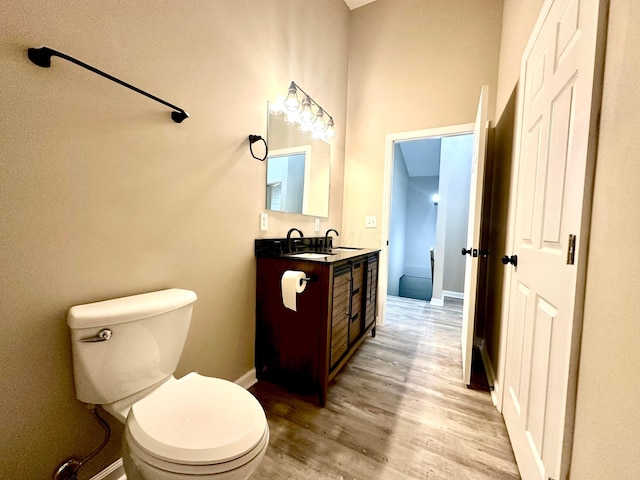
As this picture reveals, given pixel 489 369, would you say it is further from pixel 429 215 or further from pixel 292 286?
pixel 429 215

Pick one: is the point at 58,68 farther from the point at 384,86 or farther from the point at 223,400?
the point at 384,86

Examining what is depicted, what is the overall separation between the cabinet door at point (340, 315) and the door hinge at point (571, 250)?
1.02 meters

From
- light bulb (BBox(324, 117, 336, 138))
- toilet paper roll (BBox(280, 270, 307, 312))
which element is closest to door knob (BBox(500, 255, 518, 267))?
toilet paper roll (BBox(280, 270, 307, 312))

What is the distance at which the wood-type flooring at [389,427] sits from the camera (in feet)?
3.68

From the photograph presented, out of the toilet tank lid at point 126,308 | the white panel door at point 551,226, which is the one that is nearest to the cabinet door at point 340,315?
the toilet tank lid at point 126,308

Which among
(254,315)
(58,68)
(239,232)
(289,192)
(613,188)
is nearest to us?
(613,188)

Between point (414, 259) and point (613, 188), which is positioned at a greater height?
point (613, 188)

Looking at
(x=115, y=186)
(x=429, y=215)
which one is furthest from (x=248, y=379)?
(x=429, y=215)

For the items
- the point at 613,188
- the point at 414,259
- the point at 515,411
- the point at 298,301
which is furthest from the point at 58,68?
the point at 414,259

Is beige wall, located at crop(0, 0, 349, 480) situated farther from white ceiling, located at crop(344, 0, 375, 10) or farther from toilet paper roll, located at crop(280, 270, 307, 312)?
white ceiling, located at crop(344, 0, 375, 10)

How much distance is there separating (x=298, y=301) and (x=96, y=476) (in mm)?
1050

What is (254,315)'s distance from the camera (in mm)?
1696

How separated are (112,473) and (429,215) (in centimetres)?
591

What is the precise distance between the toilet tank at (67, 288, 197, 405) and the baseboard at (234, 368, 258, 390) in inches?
26.0
